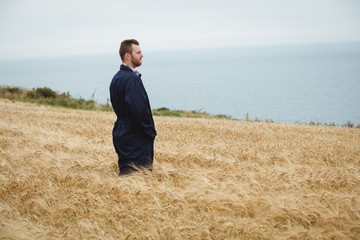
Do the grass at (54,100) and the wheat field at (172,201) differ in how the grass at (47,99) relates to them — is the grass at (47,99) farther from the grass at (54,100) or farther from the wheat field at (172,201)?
the wheat field at (172,201)

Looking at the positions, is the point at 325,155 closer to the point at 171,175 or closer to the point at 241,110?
the point at 171,175

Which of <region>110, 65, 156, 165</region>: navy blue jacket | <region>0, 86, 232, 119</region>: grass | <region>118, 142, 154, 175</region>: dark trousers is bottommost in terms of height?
<region>0, 86, 232, 119</region>: grass

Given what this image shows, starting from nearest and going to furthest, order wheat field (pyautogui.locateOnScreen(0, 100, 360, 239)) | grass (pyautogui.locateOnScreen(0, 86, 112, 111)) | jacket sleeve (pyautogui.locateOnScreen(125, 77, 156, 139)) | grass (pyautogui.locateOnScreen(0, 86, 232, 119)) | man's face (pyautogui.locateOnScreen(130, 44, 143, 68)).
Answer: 1. wheat field (pyautogui.locateOnScreen(0, 100, 360, 239))
2. jacket sleeve (pyautogui.locateOnScreen(125, 77, 156, 139))
3. man's face (pyautogui.locateOnScreen(130, 44, 143, 68))
4. grass (pyautogui.locateOnScreen(0, 86, 232, 119))
5. grass (pyautogui.locateOnScreen(0, 86, 112, 111))

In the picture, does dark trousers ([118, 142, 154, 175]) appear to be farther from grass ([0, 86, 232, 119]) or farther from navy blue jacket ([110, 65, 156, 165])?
grass ([0, 86, 232, 119])

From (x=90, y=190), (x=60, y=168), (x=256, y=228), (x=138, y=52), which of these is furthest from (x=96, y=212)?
(x=138, y=52)

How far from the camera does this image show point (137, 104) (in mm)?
5656

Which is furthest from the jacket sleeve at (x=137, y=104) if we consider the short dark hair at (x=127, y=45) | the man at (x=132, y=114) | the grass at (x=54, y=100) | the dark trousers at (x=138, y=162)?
the grass at (x=54, y=100)

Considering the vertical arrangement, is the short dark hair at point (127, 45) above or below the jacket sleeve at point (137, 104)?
above

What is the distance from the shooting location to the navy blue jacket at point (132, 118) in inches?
224

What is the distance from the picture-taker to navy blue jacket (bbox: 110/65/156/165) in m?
5.69

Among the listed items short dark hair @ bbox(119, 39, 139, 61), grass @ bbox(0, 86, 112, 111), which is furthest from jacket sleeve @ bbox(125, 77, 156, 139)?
grass @ bbox(0, 86, 112, 111)

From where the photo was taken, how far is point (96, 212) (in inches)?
147

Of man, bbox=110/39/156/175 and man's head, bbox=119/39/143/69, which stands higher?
man's head, bbox=119/39/143/69

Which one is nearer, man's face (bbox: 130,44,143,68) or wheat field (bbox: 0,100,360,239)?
wheat field (bbox: 0,100,360,239)
